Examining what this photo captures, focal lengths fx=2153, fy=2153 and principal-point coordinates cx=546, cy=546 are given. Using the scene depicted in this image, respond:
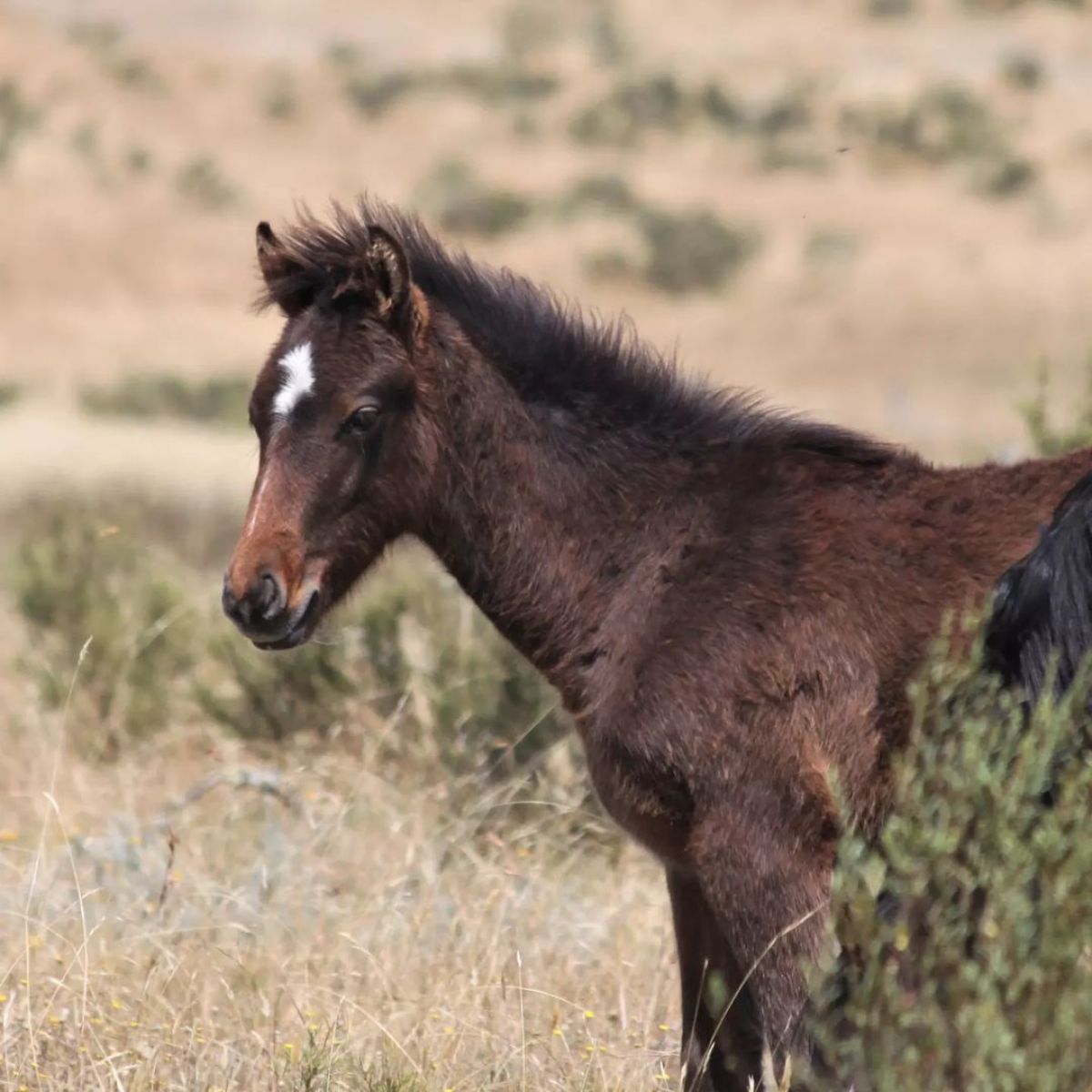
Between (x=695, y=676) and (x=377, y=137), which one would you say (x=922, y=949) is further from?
(x=377, y=137)

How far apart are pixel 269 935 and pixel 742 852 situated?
74.5 inches

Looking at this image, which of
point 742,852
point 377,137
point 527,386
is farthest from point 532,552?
point 377,137

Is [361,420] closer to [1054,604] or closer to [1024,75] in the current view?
[1054,604]

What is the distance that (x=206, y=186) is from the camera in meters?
39.2

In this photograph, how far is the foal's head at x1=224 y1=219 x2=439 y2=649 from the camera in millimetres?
5102

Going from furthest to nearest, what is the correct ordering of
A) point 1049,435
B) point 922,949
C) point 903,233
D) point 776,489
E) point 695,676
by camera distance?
point 903,233 → point 1049,435 → point 776,489 → point 695,676 → point 922,949

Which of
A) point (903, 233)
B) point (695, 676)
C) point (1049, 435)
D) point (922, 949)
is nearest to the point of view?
point (922, 949)

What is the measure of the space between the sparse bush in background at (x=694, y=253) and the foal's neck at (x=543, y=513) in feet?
100

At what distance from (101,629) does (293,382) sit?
497cm

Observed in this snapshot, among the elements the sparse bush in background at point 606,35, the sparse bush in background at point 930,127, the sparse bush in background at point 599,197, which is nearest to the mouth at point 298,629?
the sparse bush in background at point 599,197

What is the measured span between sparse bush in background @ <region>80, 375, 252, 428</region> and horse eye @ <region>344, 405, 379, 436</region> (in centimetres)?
1855

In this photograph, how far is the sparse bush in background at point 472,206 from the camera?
39.0m

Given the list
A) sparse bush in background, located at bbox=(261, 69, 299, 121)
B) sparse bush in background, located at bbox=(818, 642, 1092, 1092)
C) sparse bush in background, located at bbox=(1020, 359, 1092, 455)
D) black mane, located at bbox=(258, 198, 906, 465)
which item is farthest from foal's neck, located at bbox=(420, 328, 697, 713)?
Result: sparse bush in background, located at bbox=(261, 69, 299, 121)

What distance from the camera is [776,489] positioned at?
205 inches
